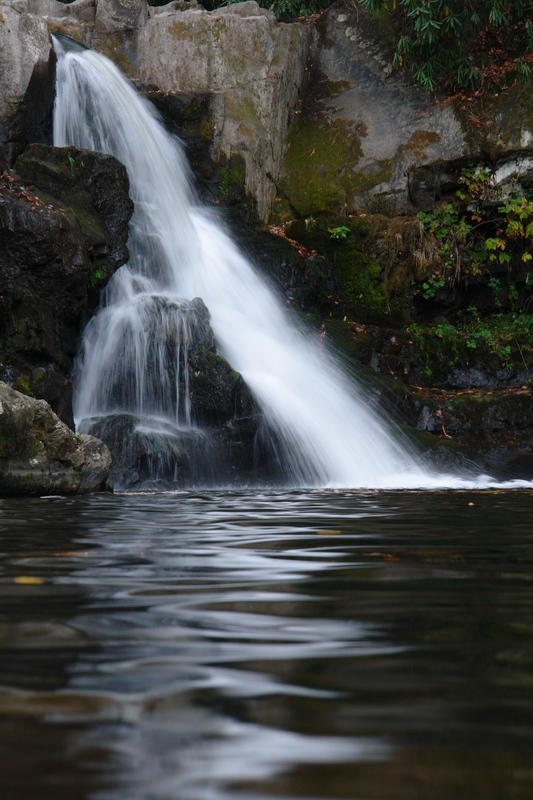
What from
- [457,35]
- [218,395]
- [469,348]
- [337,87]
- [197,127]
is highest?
[457,35]

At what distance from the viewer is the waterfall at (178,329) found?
339 inches

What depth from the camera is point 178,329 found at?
897 cm

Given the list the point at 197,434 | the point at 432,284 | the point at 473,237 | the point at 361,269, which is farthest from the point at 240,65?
the point at 197,434

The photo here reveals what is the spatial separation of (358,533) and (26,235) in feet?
19.9

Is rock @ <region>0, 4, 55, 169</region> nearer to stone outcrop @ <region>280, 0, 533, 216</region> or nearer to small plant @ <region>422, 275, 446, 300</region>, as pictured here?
stone outcrop @ <region>280, 0, 533, 216</region>

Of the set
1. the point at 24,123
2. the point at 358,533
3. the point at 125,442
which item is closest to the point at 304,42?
the point at 24,123

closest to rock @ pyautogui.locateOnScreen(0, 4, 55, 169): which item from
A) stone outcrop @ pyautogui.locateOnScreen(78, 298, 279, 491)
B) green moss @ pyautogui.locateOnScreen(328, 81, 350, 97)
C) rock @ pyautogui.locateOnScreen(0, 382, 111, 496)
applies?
stone outcrop @ pyautogui.locateOnScreen(78, 298, 279, 491)

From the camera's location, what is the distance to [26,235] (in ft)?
26.0

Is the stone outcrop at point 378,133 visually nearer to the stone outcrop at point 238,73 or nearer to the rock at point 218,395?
the stone outcrop at point 238,73

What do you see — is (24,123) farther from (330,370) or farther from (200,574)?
(200,574)

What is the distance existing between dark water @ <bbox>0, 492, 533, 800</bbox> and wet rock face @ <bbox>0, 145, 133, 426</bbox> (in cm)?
526

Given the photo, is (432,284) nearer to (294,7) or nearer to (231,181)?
(231,181)

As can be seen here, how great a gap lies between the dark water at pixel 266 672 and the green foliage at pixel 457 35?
1247 cm

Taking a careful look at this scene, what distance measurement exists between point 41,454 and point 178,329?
338cm
